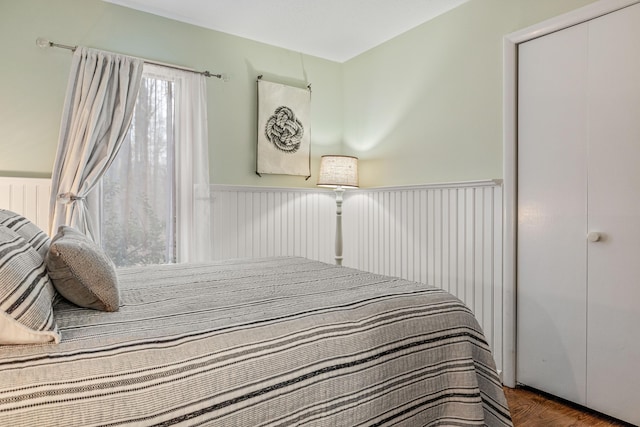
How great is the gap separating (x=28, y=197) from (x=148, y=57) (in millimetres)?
1258

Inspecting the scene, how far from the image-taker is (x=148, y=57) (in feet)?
8.99

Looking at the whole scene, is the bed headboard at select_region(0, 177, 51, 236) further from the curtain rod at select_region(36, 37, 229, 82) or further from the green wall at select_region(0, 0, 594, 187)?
the curtain rod at select_region(36, 37, 229, 82)

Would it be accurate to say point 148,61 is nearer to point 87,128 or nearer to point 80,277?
point 87,128

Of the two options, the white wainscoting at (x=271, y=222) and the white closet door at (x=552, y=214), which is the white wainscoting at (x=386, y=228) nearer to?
the white wainscoting at (x=271, y=222)

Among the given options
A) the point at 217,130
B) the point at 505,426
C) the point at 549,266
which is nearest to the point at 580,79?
the point at 549,266

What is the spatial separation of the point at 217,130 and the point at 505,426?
269 centimetres

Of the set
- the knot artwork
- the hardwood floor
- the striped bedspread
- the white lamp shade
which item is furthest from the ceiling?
the hardwood floor

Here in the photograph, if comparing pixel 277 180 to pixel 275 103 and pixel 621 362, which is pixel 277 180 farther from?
pixel 621 362

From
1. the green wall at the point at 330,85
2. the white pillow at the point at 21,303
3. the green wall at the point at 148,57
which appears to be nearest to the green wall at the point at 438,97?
the green wall at the point at 330,85

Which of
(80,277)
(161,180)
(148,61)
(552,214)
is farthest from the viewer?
(161,180)

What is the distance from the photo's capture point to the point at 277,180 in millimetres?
3359

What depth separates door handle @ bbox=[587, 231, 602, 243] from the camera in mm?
1947

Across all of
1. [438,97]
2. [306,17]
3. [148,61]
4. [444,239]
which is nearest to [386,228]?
[444,239]

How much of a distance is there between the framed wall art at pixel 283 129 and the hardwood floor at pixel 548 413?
93.7 inches
